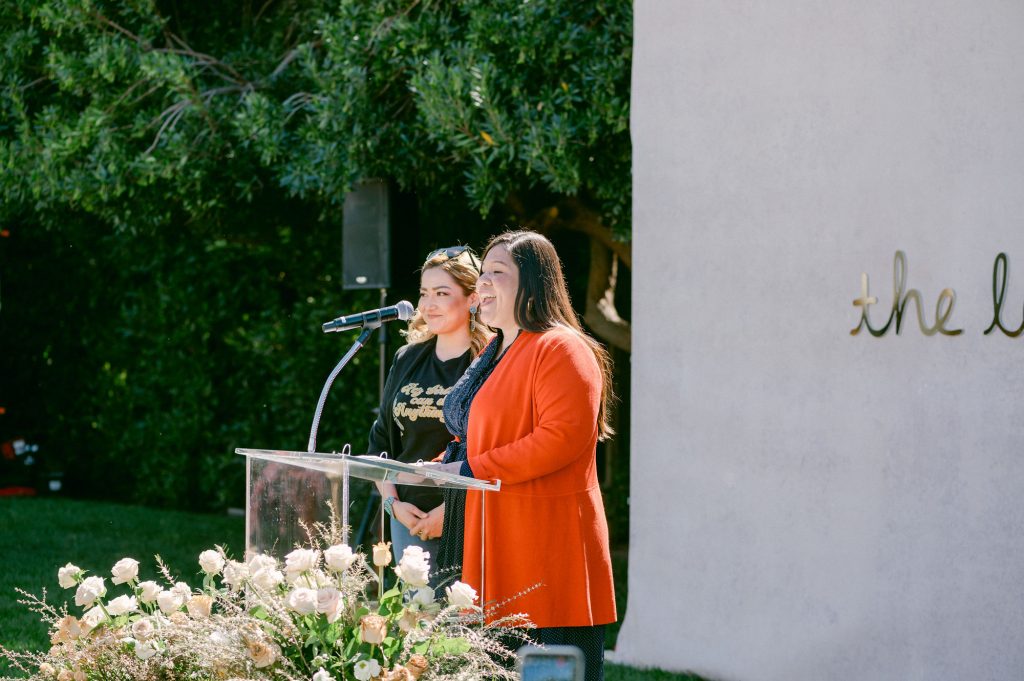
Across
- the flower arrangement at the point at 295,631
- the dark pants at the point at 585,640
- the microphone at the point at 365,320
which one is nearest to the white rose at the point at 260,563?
the flower arrangement at the point at 295,631

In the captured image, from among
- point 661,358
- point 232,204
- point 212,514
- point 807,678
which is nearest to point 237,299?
point 212,514

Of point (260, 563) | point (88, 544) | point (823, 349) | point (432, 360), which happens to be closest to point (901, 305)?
point (823, 349)

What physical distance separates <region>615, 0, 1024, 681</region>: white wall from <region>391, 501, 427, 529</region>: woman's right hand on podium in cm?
176

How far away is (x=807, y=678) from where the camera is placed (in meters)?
4.51

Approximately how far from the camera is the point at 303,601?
6.59 ft

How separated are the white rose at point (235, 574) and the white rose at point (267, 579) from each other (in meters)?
0.10

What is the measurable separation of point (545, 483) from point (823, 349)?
1.81 metres

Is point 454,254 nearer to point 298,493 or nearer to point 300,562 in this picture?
point 298,493

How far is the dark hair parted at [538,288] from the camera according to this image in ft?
10.3

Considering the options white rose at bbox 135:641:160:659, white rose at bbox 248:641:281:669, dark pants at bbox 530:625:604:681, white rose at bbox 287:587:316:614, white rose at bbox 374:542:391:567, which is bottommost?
dark pants at bbox 530:625:604:681

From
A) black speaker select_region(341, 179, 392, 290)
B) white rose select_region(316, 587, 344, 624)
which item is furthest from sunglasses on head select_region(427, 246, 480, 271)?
black speaker select_region(341, 179, 392, 290)

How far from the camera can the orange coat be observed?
3.00 metres

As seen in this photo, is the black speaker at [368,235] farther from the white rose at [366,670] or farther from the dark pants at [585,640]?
the white rose at [366,670]

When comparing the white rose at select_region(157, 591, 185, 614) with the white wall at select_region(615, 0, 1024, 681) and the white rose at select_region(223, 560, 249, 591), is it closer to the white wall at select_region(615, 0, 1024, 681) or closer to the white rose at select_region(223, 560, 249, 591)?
the white rose at select_region(223, 560, 249, 591)
